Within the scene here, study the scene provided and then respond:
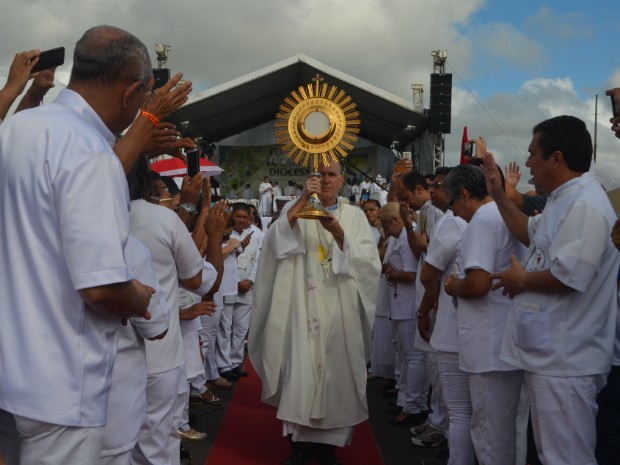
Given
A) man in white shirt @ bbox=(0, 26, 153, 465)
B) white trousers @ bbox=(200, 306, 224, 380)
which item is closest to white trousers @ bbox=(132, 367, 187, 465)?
man in white shirt @ bbox=(0, 26, 153, 465)

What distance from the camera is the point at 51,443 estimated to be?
2.03 meters

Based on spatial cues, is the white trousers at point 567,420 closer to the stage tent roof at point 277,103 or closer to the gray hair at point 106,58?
the gray hair at point 106,58

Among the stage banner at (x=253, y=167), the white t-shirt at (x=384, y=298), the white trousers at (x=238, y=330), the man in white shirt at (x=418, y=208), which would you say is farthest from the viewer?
the stage banner at (x=253, y=167)

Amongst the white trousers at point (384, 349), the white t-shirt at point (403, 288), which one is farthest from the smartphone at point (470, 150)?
the white trousers at point (384, 349)

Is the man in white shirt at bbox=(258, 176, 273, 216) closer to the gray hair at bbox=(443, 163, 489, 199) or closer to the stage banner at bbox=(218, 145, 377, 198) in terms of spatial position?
the stage banner at bbox=(218, 145, 377, 198)

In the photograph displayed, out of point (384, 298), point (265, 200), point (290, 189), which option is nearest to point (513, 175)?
point (384, 298)

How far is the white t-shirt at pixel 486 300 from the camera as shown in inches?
162

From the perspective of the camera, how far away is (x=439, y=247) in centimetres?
507

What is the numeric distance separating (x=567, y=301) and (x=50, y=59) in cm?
246

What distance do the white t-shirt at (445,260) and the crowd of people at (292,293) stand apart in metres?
0.01

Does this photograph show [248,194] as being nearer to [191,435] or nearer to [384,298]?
[384,298]

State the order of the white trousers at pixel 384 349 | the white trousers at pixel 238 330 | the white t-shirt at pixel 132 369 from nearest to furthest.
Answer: the white t-shirt at pixel 132 369, the white trousers at pixel 384 349, the white trousers at pixel 238 330

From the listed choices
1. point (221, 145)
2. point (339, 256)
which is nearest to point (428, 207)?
point (339, 256)

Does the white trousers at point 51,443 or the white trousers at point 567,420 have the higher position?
the white trousers at point 51,443
